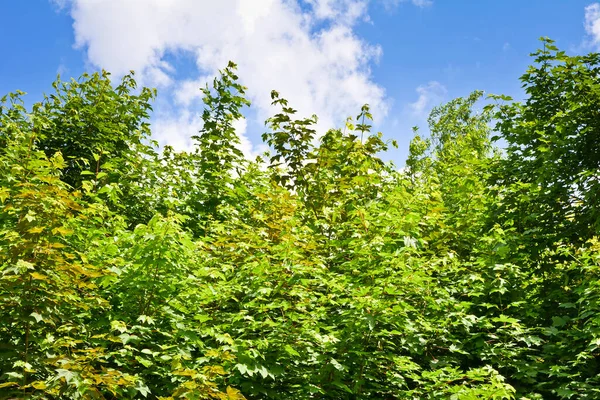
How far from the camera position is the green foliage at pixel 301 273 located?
367 cm

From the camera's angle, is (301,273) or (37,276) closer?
(37,276)

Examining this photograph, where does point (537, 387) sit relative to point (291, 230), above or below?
below

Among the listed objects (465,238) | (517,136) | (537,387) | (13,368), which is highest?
(517,136)

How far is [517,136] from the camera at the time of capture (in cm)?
658

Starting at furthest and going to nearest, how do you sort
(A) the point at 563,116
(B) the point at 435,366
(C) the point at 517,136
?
1. (C) the point at 517,136
2. (A) the point at 563,116
3. (B) the point at 435,366

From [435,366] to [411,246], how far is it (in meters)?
1.43

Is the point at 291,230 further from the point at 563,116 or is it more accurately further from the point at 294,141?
the point at 563,116

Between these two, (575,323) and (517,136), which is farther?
(517,136)

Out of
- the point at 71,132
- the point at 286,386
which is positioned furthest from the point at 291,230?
the point at 71,132

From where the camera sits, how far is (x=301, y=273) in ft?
15.1

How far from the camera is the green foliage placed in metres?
3.67

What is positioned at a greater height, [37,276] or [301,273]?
[301,273]

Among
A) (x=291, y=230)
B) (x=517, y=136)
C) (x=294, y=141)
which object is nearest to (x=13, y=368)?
(x=291, y=230)

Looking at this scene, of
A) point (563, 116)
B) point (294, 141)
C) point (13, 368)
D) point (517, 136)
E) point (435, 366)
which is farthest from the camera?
point (294, 141)
